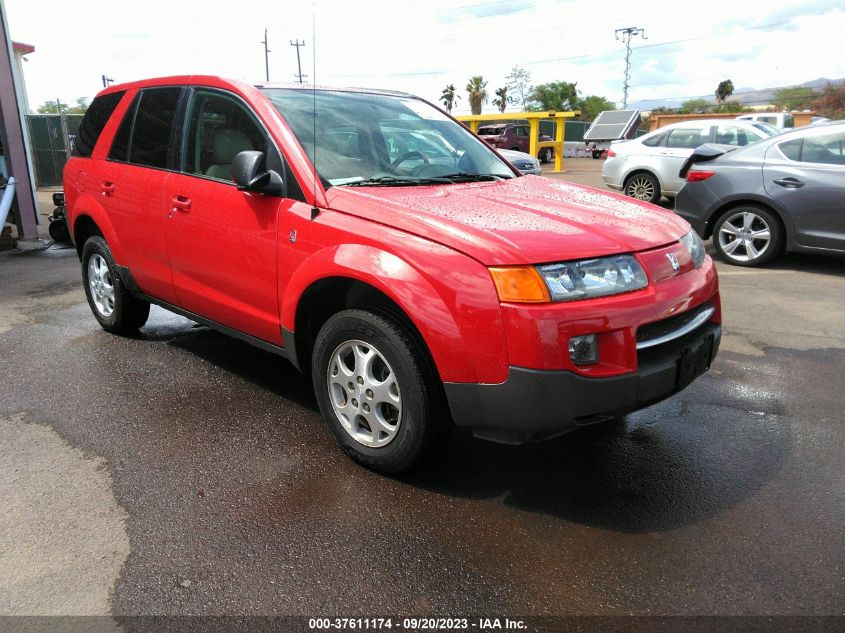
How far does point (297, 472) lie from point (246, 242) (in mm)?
1201

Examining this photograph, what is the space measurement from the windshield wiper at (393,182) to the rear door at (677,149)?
9.57 m

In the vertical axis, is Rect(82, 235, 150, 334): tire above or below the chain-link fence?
below

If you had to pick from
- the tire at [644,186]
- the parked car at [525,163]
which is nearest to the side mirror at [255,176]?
the parked car at [525,163]

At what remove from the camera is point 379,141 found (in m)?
3.70

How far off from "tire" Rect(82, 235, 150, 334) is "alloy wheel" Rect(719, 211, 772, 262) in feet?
20.1

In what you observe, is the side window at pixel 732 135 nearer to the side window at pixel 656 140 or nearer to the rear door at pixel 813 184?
the side window at pixel 656 140

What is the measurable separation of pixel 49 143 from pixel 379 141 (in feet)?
55.3

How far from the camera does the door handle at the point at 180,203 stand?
153 inches

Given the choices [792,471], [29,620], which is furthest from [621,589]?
[29,620]

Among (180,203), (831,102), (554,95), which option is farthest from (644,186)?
(554,95)

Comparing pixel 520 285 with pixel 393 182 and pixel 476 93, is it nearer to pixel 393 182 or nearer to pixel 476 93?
pixel 393 182

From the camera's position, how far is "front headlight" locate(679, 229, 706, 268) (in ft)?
10.3

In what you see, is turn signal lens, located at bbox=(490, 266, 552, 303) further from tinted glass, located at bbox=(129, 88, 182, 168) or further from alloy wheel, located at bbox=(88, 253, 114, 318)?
alloy wheel, located at bbox=(88, 253, 114, 318)

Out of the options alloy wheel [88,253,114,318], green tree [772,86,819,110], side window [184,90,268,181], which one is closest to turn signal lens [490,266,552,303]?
side window [184,90,268,181]
